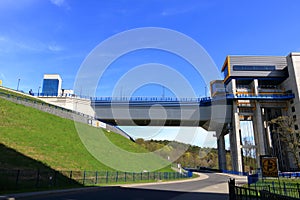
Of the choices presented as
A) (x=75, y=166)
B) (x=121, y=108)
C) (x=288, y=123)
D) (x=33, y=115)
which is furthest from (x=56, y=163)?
(x=288, y=123)

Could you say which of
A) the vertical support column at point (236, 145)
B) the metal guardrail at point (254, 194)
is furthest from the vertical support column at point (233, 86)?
the metal guardrail at point (254, 194)

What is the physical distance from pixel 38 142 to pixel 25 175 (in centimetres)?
1161

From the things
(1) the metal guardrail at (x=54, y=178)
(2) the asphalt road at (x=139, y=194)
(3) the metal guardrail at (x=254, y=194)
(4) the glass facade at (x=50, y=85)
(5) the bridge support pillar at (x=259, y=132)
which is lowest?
(2) the asphalt road at (x=139, y=194)

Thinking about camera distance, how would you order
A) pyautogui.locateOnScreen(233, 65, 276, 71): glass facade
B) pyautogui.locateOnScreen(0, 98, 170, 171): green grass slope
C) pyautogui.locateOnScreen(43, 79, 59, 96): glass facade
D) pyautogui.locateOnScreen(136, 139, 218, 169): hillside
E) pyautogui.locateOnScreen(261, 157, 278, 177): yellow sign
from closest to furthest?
pyautogui.locateOnScreen(261, 157, 278, 177): yellow sign
pyautogui.locateOnScreen(0, 98, 170, 171): green grass slope
pyautogui.locateOnScreen(233, 65, 276, 71): glass facade
pyautogui.locateOnScreen(43, 79, 59, 96): glass facade
pyautogui.locateOnScreen(136, 139, 218, 169): hillside

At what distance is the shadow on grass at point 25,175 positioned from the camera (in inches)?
678

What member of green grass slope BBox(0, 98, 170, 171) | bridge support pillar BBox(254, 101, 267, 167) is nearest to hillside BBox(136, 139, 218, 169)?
bridge support pillar BBox(254, 101, 267, 167)

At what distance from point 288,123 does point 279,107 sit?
368 inches

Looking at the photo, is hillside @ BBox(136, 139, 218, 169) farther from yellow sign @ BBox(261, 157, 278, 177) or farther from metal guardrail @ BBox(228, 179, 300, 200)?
metal guardrail @ BBox(228, 179, 300, 200)

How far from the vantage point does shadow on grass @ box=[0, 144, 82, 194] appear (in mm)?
17212

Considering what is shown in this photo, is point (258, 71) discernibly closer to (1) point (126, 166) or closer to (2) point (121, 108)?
(2) point (121, 108)

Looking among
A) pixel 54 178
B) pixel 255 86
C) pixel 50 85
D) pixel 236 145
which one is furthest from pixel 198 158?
pixel 54 178

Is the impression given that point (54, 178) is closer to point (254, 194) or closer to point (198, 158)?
point (254, 194)

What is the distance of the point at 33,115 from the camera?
40.7m

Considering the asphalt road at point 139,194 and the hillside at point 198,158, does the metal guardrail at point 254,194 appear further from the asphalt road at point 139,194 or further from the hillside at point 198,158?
the hillside at point 198,158
